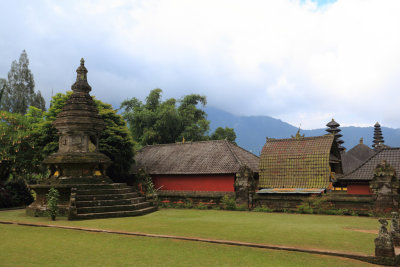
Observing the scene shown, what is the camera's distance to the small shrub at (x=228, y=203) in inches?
787

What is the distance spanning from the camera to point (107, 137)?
24.3m

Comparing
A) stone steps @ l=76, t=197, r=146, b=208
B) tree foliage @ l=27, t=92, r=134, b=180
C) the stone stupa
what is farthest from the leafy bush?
stone steps @ l=76, t=197, r=146, b=208

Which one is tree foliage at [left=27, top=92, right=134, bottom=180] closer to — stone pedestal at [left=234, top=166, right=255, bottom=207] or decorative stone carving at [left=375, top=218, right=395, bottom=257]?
stone pedestal at [left=234, top=166, right=255, bottom=207]

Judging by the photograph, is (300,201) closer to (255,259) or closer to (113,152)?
(255,259)

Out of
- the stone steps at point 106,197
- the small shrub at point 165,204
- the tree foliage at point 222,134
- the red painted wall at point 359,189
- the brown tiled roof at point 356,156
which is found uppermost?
the tree foliage at point 222,134

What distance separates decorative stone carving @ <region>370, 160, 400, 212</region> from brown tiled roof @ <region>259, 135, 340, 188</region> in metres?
3.65

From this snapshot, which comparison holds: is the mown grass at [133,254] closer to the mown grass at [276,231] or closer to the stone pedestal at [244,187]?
the mown grass at [276,231]

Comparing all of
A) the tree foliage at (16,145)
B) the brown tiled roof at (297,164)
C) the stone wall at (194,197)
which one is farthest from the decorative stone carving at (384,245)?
the tree foliage at (16,145)

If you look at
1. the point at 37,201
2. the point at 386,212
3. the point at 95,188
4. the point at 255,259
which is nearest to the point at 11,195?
the point at 37,201

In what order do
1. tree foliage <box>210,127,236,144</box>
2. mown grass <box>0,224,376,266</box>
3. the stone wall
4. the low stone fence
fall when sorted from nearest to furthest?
mown grass <box>0,224,376,266</box>
the low stone fence
the stone wall
tree foliage <box>210,127,236,144</box>

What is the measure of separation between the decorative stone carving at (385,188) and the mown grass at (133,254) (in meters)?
10.2

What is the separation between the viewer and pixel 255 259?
7.64 m

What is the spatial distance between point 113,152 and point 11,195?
6.92 meters

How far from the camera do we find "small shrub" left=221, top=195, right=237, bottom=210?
20.0 meters
